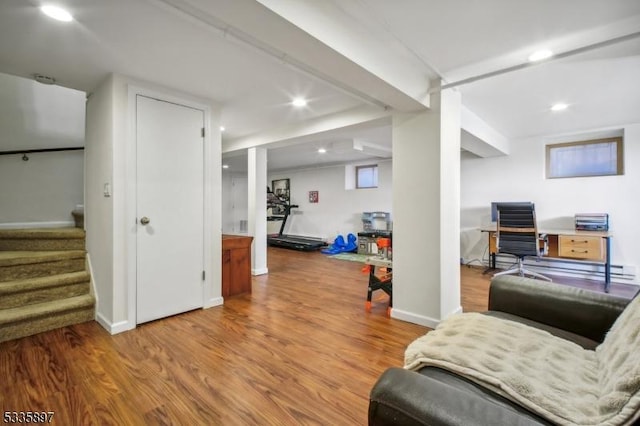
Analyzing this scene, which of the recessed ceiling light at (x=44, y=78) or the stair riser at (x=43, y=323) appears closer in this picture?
the stair riser at (x=43, y=323)

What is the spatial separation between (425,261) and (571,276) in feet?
11.9

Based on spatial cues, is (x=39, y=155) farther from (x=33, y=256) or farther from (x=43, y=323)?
(x=43, y=323)

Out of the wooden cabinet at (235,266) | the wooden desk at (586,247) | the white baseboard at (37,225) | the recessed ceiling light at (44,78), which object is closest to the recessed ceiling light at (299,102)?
the wooden cabinet at (235,266)

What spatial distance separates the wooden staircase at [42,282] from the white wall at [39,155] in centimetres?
83

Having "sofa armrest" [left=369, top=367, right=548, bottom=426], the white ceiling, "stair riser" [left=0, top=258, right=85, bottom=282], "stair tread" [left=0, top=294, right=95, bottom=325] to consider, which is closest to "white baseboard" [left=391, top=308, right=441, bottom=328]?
"sofa armrest" [left=369, top=367, right=548, bottom=426]

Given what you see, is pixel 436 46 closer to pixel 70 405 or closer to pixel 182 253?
pixel 182 253

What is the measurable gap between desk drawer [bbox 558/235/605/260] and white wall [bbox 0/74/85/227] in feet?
21.9

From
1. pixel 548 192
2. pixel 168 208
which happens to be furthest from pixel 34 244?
pixel 548 192

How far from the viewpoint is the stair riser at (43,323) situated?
7.64 feet

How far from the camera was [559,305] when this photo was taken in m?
1.60

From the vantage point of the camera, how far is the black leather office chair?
13.4 ft

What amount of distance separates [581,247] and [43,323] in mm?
6103

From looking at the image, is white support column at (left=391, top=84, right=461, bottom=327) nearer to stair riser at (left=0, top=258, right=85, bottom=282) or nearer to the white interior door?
the white interior door

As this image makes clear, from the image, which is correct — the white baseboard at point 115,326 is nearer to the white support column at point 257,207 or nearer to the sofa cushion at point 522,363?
the white support column at point 257,207
